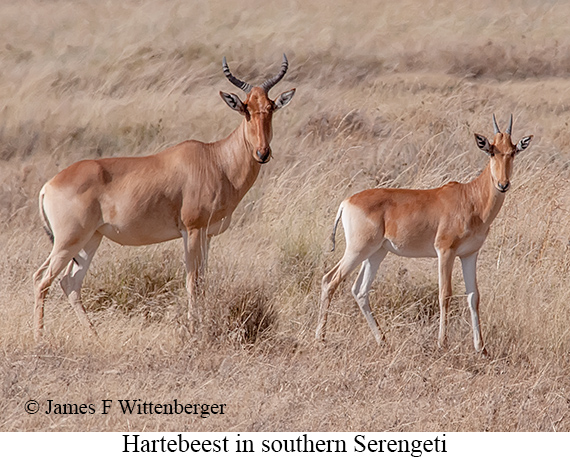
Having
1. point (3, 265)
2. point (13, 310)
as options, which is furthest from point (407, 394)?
point (3, 265)

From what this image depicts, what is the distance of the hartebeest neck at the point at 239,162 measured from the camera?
8.79 meters

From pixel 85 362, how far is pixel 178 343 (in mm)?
816

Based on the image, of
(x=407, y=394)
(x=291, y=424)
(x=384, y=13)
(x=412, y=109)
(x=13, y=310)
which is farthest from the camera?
(x=384, y=13)

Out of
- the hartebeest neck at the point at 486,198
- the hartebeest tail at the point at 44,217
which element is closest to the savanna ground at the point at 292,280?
the hartebeest tail at the point at 44,217

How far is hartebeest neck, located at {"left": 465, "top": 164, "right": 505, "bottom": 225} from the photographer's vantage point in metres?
8.05

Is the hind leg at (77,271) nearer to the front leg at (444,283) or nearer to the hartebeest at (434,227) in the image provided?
the hartebeest at (434,227)

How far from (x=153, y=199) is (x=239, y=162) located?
0.88 metres

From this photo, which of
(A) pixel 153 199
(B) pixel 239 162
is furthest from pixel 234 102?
(A) pixel 153 199

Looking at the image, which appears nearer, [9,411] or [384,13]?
[9,411]

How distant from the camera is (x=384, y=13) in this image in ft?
111

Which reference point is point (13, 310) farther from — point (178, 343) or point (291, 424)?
point (291, 424)

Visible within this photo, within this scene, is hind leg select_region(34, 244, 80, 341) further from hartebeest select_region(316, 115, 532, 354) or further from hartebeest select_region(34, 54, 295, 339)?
hartebeest select_region(316, 115, 532, 354)

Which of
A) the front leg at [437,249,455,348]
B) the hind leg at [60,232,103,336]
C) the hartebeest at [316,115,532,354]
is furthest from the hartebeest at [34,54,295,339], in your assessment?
the front leg at [437,249,455,348]

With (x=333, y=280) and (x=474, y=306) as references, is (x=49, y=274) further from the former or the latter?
(x=474, y=306)
